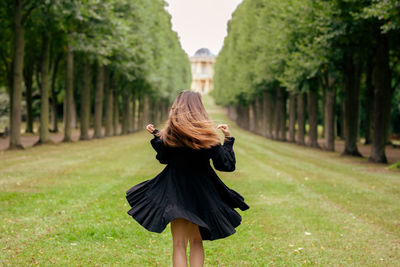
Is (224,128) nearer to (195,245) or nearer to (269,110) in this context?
(195,245)

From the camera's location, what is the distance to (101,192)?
10.2 m

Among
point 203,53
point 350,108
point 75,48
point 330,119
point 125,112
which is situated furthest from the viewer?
point 203,53

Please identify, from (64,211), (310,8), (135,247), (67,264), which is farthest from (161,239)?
(310,8)

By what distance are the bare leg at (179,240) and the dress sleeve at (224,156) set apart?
2.00ft

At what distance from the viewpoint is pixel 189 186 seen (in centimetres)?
422

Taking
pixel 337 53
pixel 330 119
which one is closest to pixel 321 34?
pixel 337 53

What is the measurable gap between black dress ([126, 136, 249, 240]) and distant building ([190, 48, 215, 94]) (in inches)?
6437

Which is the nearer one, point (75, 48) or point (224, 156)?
point (224, 156)

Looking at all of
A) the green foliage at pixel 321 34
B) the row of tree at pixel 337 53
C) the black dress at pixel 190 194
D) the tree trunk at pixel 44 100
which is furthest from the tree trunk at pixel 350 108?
the black dress at pixel 190 194

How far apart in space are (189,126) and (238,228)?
12.6ft

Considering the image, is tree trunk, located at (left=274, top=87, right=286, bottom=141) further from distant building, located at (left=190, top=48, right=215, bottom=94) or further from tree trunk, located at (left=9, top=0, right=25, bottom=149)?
distant building, located at (left=190, top=48, right=215, bottom=94)

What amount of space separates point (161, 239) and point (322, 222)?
2927 mm

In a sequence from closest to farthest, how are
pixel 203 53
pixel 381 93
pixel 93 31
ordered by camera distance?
1. pixel 381 93
2. pixel 93 31
3. pixel 203 53

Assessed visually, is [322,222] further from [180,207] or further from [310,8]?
[310,8]
